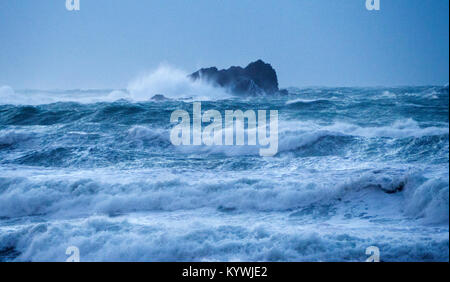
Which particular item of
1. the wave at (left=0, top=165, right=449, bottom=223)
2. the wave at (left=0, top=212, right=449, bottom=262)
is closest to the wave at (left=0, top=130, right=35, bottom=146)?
the wave at (left=0, top=165, right=449, bottom=223)

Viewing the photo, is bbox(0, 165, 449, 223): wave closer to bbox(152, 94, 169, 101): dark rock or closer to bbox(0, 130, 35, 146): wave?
bbox(0, 130, 35, 146): wave

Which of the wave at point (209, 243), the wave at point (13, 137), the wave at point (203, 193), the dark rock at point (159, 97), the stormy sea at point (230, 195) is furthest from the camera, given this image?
the dark rock at point (159, 97)

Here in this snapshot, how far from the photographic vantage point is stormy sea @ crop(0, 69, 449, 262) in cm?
349

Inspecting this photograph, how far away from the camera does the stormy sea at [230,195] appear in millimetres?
3490

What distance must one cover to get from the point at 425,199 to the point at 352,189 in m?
0.95

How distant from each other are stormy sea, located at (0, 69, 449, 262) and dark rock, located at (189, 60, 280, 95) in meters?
12.9

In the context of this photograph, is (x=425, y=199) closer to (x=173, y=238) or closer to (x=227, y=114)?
(x=173, y=238)

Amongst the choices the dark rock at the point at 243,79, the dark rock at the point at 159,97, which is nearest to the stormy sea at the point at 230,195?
the dark rock at the point at 159,97

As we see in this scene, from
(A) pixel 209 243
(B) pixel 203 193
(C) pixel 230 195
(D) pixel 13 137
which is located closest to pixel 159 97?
(D) pixel 13 137

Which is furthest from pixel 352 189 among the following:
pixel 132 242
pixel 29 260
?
pixel 29 260

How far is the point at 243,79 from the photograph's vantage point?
22.4 metres

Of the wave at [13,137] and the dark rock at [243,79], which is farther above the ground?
the dark rock at [243,79]

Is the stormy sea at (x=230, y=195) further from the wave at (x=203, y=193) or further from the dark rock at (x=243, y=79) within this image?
the dark rock at (x=243, y=79)

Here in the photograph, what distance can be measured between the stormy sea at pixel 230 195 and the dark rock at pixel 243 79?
42.3 feet
